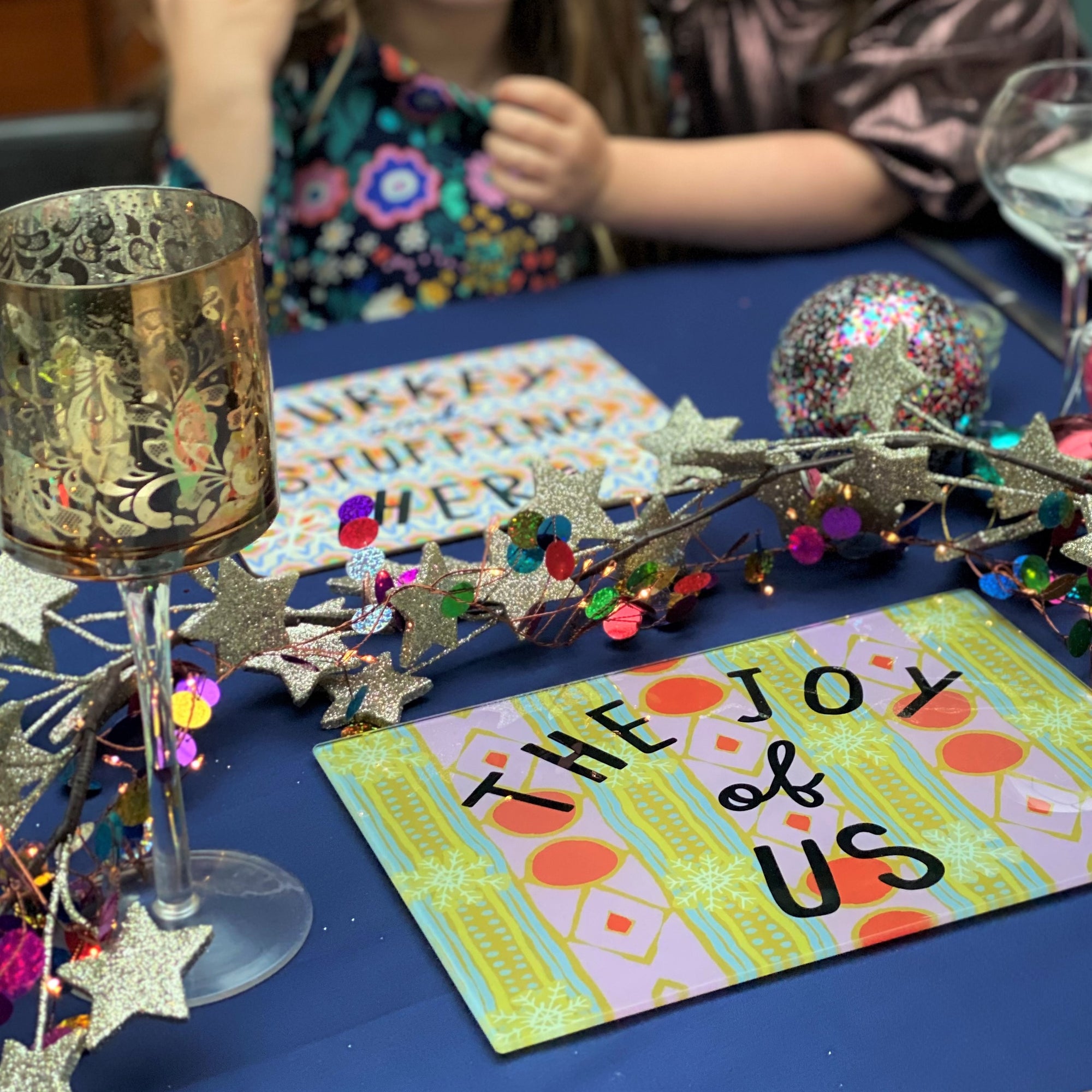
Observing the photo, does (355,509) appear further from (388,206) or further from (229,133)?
(388,206)

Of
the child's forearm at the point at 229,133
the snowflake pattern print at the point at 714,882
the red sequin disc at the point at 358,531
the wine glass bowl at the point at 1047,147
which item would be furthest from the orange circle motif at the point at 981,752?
the child's forearm at the point at 229,133

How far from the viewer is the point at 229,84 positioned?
3.59 feet

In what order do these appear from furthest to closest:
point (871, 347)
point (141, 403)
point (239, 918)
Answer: point (871, 347) < point (239, 918) < point (141, 403)

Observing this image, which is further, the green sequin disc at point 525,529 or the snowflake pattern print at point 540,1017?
the green sequin disc at point 525,529

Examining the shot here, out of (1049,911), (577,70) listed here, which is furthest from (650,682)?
(577,70)

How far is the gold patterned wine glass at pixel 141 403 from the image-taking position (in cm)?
37

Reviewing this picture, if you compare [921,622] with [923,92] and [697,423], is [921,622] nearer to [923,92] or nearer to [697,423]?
[697,423]

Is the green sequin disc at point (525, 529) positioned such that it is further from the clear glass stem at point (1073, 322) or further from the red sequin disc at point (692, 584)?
the clear glass stem at point (1073, 322)

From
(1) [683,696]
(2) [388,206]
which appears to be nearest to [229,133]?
(2) [388,206]

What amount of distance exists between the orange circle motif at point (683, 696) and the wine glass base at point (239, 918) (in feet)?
0.55

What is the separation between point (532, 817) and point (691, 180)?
74cm

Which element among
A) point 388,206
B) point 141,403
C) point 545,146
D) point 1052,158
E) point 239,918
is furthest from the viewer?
point 388,206

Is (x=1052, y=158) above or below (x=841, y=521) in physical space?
above

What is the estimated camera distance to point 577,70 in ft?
4.17
